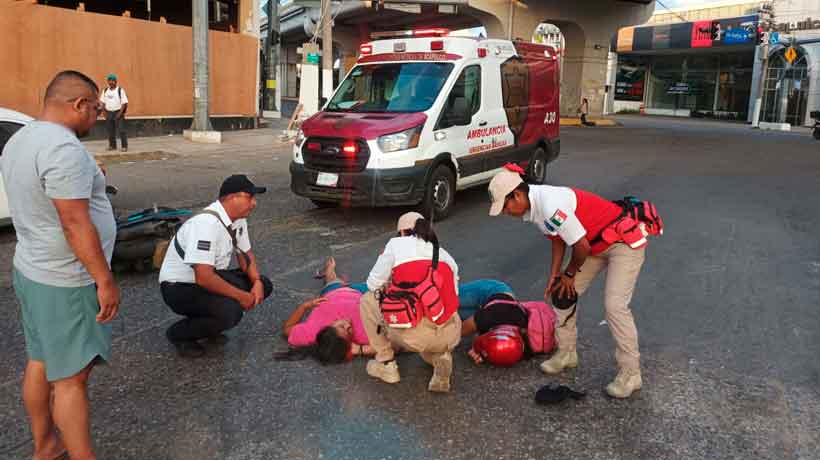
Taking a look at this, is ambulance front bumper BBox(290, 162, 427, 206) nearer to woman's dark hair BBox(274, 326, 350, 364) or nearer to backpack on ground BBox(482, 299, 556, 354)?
backpack on ground BBox(482, 299, 556, 354)

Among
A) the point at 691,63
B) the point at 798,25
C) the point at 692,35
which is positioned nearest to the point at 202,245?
the point at 798,25

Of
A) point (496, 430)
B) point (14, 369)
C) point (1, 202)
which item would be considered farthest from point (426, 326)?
point (1, 202)

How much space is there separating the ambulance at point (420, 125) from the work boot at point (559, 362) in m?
4.30

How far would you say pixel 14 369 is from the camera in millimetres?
4281

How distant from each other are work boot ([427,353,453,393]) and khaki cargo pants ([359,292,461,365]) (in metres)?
0.03

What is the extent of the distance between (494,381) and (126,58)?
17114mm

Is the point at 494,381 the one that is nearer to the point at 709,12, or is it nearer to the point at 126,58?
the point at 126,58

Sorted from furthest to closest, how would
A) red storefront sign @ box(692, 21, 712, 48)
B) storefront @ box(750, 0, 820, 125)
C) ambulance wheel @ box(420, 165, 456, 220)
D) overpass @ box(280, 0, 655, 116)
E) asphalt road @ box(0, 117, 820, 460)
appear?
red storefront sign @ box(692, 21, 712, 48)
storefront @ box(750, 0, 820, 125)
overpass @ box(280, 0, 655, 116)
ambulance wheel @ box(420, 165, 456, 220)
asphalt road @ box(0, 117, 820, 460)

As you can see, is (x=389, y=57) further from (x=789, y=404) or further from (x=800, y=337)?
(x=789, y=404)

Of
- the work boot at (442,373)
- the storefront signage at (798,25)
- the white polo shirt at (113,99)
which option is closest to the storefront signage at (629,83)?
the storefront signage at (798,25)

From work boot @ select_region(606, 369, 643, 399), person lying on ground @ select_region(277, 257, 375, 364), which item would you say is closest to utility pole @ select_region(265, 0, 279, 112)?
person lying on ground @ select_region(277, 257, 375, 364)

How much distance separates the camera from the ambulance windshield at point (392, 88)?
902 cm

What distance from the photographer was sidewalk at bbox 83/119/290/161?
15477 mm

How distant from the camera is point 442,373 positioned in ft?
13.3
